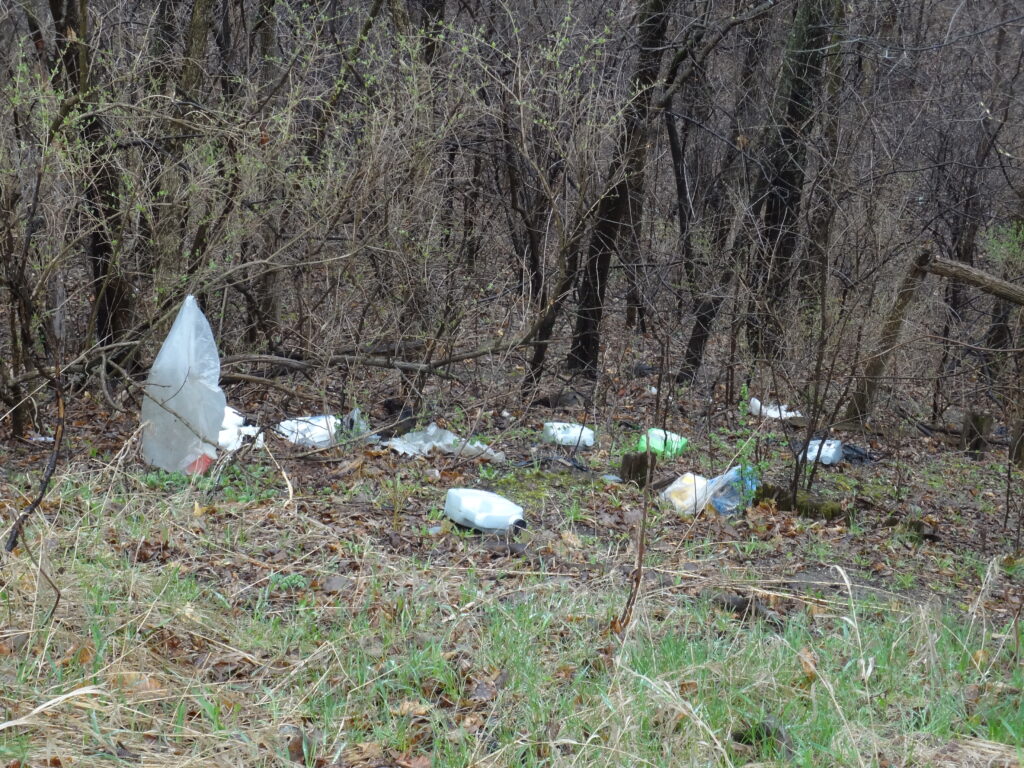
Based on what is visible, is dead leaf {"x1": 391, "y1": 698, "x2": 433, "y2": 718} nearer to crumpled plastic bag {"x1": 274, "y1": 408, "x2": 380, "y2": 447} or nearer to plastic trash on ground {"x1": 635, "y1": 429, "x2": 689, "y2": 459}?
crumpled plastic bag {"x1": 274, "y1": 408, "x2": 380, "y2": 447}

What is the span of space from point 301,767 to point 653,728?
100cm

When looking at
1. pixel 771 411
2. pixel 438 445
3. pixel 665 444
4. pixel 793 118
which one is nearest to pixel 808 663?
pixel 665 444

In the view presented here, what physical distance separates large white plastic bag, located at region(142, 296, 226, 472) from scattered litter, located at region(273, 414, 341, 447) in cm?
75

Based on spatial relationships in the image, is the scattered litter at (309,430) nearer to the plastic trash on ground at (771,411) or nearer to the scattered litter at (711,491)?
the scattered litter at (711,491)

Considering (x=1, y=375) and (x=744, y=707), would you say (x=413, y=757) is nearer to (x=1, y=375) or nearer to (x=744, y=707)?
(x=744, y=707)

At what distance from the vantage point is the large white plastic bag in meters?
6.02

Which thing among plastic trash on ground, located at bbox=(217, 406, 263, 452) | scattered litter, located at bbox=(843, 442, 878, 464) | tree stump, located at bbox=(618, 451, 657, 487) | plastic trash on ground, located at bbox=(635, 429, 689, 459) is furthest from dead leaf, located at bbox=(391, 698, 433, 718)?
scattered litter, located at bbox=(843, 442, 878, 464)

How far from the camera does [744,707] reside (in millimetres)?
3004

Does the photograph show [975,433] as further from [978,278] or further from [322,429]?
[322,429]

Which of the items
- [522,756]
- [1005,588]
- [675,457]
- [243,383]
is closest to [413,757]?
[522,756]

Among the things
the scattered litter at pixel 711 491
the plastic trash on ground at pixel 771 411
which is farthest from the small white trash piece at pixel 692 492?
the plastic trash on ground at pixel 771 411

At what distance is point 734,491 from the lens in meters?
6.31

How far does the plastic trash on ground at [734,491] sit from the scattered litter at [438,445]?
1558 millimetres

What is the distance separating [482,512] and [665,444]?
232cm
